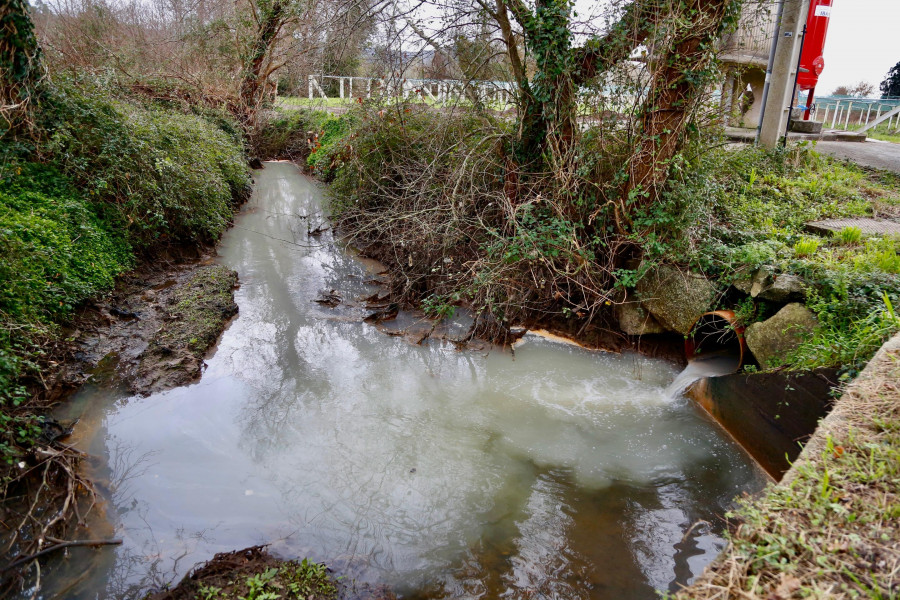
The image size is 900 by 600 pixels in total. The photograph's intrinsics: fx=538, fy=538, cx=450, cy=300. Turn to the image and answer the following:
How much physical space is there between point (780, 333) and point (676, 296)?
131 cm

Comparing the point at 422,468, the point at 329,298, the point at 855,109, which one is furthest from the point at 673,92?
the point at 855,109

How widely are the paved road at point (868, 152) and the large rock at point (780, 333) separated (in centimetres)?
587

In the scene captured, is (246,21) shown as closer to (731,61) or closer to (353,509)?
(731,61)

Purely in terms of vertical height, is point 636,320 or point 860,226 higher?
point 860,226

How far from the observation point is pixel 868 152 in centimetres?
1042

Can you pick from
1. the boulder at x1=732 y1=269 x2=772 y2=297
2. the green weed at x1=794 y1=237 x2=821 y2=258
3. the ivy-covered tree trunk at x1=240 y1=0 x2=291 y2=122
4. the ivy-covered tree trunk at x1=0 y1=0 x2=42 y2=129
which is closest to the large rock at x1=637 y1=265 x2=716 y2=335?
the boulder at x1=732 y1=269 x2=772 y2=297

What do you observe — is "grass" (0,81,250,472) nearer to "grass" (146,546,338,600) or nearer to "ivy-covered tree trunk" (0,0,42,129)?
"ivy-covered tree trunk" (0,0,42,129)

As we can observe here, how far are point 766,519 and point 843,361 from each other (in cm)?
247

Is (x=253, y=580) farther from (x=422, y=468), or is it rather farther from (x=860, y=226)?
(x=860, y=226)

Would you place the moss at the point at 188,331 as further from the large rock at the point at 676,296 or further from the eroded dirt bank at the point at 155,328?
the large rock at the point at 676,296

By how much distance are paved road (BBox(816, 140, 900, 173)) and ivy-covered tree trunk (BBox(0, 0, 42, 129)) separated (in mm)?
12528

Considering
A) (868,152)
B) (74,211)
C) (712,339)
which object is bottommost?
(712,339)

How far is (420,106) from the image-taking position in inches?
376

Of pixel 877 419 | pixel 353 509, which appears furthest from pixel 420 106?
pixel 877 419
